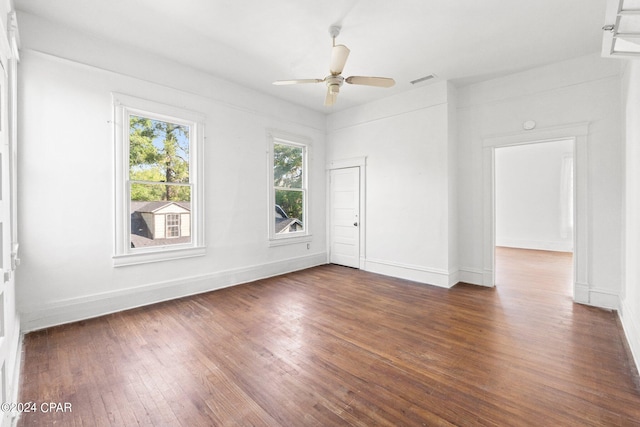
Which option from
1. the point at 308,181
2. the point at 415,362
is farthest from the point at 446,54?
the point at 415,362

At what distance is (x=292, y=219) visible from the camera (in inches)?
218

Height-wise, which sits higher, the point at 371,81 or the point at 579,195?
the point at 371,81

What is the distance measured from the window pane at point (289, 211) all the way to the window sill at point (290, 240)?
0.18m

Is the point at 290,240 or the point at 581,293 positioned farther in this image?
the point at 290,240

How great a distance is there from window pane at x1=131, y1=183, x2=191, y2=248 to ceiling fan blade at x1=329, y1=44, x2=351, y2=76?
257cm

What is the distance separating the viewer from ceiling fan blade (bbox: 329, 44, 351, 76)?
2689 mm

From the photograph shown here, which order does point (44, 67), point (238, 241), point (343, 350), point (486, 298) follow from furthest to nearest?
point (238, 241) → point (486, 298) → point (44, 67) → point (343, 350)

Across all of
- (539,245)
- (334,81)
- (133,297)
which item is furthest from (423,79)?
(539,245)

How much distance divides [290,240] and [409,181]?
7.84 ft

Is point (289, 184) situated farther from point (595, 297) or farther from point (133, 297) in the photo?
point (595, 297)

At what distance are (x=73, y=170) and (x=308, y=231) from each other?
371cm

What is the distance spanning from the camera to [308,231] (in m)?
5.71

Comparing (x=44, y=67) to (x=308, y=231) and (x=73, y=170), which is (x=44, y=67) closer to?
(x=73, y=170)

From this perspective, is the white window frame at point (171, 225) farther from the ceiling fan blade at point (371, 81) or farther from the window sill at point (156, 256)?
the ceiling fan blade at point (371, 81)
